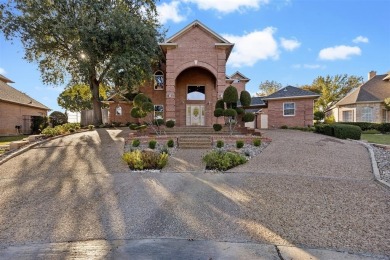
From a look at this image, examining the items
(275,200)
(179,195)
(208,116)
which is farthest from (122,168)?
(208,116)

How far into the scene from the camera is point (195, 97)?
76.7 ft

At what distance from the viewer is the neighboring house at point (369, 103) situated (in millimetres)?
27719

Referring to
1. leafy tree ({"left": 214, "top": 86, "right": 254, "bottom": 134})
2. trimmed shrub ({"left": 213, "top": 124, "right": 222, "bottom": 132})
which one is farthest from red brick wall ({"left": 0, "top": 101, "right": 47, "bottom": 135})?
leafy tree ({"left": 214, "top": 86, "right": 254, "bottom": 134})

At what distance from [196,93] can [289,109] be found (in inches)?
388

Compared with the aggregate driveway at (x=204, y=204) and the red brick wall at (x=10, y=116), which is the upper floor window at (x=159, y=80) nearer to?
the red brick wall at (x=10, y=116)

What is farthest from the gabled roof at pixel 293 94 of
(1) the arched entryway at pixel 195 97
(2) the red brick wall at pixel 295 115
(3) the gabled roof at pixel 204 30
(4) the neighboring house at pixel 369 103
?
(3) the gabled roof at pixel 204 30

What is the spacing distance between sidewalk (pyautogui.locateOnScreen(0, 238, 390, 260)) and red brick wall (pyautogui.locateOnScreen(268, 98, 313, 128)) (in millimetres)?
22818

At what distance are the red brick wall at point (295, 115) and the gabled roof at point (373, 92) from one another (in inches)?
301

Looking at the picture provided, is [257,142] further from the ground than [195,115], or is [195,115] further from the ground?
[195,115]

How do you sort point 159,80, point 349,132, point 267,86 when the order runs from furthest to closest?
point 267,86, point 159,80, point 349,132

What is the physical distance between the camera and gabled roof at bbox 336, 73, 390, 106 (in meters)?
28.4

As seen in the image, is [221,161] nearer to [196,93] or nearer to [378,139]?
[196,93]

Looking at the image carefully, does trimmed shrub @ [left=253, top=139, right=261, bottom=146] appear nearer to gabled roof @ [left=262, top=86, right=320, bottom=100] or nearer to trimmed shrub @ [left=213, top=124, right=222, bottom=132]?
trimmed shrub @ [left=213, top=124, right=222, bottom=132]

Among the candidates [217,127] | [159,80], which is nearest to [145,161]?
[217,127]
